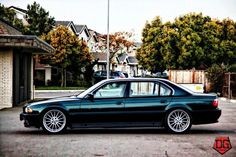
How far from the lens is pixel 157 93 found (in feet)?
33.4

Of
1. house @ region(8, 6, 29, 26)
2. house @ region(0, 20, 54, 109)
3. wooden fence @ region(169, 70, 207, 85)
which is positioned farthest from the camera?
house @ region(8, 6, 29, 26)

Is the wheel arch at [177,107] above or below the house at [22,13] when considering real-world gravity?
below

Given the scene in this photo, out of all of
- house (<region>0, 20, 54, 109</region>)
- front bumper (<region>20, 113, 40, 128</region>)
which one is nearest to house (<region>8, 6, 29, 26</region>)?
house (<region>0, 20, 54, 109</region>)

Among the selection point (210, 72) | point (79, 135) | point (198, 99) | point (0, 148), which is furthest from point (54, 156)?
point (210, 72)

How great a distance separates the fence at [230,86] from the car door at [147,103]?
16890 mm

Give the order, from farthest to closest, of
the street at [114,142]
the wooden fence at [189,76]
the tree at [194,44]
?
1. the tree at [194,44]
2. the wooden fence at [189,76]
3. the street at [114,142]

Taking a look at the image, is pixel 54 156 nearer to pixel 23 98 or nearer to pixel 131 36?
pixel 23 98

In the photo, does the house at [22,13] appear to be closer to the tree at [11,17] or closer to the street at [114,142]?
the tree at [11,17]

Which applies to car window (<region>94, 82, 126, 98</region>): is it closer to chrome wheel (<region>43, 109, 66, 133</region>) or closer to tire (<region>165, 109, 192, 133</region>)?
chrome wheel (<region>43, 109, 66, 133</region>)

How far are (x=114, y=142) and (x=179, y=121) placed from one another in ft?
6.55

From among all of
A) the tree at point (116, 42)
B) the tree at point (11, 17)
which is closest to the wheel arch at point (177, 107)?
the tree at point (11, 17)

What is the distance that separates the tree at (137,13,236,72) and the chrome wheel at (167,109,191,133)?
3682 cm

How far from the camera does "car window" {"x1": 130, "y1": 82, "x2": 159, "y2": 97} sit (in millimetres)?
10156

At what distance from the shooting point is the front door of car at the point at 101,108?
9.88 m
